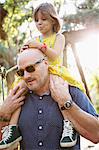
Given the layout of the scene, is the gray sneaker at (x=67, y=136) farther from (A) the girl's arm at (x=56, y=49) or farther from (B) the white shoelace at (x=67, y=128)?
(A) the girl's arm at (x=56, y=49)

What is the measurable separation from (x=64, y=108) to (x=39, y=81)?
0.17 metres

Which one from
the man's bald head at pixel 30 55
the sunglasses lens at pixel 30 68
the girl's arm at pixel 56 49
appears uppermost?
the man's bald head at pixel 30 55

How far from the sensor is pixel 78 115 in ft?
5.23

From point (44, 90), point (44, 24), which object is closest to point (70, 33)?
point (44, 24)

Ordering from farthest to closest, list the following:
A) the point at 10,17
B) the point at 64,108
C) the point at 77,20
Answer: the point at 10,17 → the point at 77,20 → the point at 64,108

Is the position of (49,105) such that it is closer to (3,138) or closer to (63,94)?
(63,94)

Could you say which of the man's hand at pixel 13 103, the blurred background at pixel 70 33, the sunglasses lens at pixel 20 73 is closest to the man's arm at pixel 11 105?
the man's hand at pixel 13 103

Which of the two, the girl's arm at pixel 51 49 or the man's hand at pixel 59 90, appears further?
the girl's arm at pixel 51 49

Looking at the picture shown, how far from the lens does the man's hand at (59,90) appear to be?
1.64m

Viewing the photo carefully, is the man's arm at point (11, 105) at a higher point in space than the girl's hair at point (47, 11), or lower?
lower

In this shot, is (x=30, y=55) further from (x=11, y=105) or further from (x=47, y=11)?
(x=47, y=11)

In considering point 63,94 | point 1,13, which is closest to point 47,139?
point 63,94

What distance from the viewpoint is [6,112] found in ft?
5.83

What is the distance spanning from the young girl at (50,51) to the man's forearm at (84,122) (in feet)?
0.13
